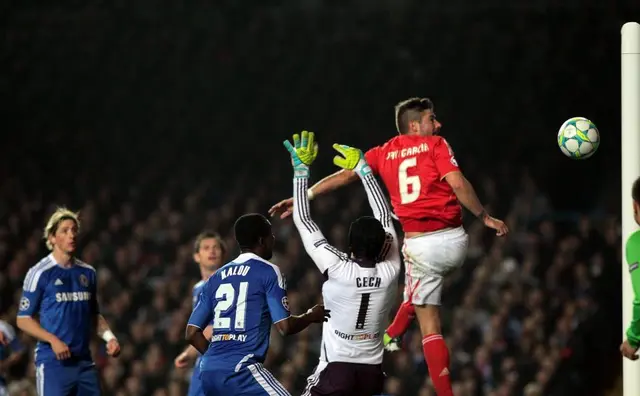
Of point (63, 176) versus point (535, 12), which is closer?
point (63, 176)

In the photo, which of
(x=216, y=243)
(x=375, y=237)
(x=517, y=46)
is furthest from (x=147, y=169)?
(x=375, y=237)

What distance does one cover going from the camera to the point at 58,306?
6.98 meters

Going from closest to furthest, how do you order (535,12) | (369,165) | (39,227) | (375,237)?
(375,237) < (369,165) < (39,227) < (535,12)

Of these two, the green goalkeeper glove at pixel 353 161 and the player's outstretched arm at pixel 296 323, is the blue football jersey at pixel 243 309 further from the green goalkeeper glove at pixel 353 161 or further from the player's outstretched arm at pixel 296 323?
the green goalkeeper glove at pixel 353 161

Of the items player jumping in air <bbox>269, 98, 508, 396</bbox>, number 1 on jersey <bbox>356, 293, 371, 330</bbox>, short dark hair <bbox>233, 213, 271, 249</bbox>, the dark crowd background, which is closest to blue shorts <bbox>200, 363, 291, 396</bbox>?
number 1 on jersey <bbox>356, 293, 371, 330</bbox>

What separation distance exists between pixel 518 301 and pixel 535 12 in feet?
22.1

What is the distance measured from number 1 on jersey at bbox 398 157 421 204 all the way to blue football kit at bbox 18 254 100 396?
7.82 ft

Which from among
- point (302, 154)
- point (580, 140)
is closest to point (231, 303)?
point (302, 154)

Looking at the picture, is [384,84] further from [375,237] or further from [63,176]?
[375,237]

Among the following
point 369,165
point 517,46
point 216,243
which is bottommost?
point 216,243

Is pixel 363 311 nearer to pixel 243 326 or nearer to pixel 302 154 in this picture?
pixel 243 326

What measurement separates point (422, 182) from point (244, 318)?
148 cm

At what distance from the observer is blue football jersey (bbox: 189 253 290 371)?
17.9ft

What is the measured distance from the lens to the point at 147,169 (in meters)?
15.9
